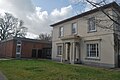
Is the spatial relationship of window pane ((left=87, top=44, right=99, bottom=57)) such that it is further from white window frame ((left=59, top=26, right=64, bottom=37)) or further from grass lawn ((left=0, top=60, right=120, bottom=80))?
white window frame ((left=59, top=26, right=64, bottom=37))

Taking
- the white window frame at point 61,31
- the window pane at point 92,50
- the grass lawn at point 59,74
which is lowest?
the grass lawn at point 59,74

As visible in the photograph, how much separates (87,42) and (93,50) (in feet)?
4.93

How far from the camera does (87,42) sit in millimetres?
22219

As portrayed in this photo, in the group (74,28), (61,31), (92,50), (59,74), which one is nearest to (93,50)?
(92,50)

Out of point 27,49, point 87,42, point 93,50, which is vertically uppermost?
point 87,42

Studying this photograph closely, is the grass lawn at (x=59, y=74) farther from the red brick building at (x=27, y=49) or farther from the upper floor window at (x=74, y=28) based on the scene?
the red brick building at (x=27, y=49)

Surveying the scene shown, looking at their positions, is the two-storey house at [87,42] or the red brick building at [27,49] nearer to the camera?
the two-storey house at [87,42]

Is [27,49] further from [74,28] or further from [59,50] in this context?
[74,28]

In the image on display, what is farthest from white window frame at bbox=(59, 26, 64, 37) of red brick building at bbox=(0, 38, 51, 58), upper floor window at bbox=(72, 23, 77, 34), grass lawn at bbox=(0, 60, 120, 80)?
grass lawn at bbox=(0, 60, 120, 80)

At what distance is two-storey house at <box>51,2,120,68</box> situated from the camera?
1889cm

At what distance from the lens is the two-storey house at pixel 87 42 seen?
18.9 meters

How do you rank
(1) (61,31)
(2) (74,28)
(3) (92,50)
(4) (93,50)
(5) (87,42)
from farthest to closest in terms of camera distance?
(1) (61,31) < (2) (74,28) < (5) (87,42) < (3) (92,50) < (4) (93,50)

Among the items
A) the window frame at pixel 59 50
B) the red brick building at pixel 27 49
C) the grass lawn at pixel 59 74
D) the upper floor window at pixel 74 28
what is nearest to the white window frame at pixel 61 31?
the window frame at pixel 59 50

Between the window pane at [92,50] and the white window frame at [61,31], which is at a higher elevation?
the white window frame at [61,31]
